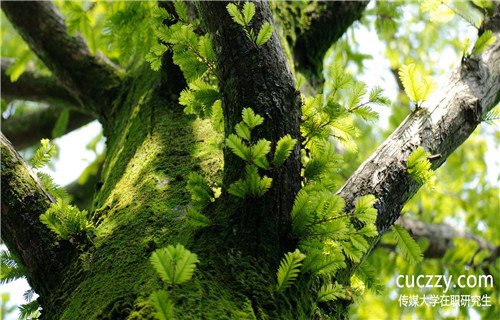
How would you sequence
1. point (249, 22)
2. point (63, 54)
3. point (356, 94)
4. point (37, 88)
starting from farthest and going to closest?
1. point (37, 88)
2. point (63, 54)
3. point (356, 94)
4. point (249, 22)

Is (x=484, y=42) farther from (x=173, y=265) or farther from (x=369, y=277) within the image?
(x=173, y=265)

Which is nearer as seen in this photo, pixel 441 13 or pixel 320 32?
pixel 441 13

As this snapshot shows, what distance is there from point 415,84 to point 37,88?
3.73 meters

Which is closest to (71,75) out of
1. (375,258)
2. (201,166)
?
(201,166)

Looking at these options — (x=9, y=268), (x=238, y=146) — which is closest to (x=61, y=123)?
(x=9, y=268)

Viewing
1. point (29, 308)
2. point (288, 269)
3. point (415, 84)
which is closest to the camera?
point (288, 269)

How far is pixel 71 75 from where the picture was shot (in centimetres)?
326

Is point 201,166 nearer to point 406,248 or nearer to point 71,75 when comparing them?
point 406,248

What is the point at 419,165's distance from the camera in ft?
5.80

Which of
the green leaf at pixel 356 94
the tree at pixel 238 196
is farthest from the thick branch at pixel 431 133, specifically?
the green leaf at pixel 356 94

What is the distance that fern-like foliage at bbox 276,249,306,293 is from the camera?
1402 mm

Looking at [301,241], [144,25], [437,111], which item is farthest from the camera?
[144,25]

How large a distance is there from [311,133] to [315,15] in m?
1.91

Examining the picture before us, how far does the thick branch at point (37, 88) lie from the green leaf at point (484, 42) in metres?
3.52
